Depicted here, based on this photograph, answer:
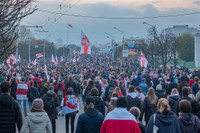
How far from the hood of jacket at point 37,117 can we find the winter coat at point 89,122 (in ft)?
2.28

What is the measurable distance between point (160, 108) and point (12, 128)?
111 inches

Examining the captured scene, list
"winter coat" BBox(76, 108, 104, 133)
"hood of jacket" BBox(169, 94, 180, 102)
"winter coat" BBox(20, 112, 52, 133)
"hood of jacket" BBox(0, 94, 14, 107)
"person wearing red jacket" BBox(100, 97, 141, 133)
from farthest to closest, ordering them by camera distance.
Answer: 1. "hood of jacket" BBox(169, 94, 180, 102)
2. "hood of jacket" BBox(0, 94, 14, 107)
3. "winter coat" BBox(20, 112, 52, 133)
4. "winter coat" BBox(76, 108, 104, 133)
5. "person wearing red jacket" BBox(100, 97, 141, 133)

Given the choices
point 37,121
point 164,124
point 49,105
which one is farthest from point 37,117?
point 49,105

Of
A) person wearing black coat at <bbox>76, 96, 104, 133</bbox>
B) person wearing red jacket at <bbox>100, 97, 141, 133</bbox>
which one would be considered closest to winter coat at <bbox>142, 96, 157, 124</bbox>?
person wearing black coat at <bbox>76, 96, 104, 133</bbox>

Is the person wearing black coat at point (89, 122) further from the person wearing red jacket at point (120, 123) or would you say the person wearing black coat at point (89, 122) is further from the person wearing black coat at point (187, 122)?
the person wearing black coat at point (187, 122)

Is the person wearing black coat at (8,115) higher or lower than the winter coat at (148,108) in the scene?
higher

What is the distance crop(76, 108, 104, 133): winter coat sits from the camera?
646 cm

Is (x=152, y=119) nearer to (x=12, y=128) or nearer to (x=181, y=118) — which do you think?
(x=181, y=118)

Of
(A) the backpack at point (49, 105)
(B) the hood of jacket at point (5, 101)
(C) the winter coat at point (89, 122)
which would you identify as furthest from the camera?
(A) the backpack at point (49, 105)

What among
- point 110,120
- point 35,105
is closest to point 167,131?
point 110,120

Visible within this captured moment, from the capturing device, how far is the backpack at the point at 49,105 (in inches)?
385

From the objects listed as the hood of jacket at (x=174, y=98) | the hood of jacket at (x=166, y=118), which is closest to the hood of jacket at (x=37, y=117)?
the hood of jacket at (x=166, y=118)

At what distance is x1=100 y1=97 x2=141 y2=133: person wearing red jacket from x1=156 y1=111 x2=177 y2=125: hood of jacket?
619 mm

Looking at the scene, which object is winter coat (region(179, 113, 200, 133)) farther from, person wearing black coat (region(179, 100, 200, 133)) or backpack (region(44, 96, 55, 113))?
backpack (region(44, 96, 55, 113))
